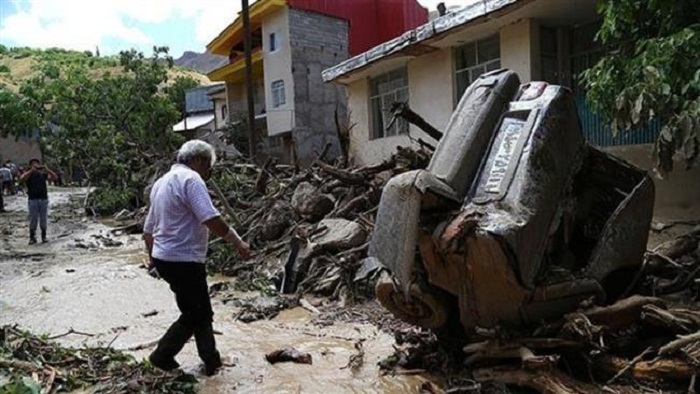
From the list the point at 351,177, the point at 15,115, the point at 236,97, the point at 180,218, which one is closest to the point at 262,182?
the point at 351,177

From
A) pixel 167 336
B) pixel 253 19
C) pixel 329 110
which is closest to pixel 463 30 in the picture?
pixel 167 336

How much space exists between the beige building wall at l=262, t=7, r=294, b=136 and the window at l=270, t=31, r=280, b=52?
81 millimetres

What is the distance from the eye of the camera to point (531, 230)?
345 centimetres

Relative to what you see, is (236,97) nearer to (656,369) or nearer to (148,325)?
(148,325)

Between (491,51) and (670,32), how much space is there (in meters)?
5.23

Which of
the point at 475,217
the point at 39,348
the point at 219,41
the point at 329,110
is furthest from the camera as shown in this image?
the point at 219,41

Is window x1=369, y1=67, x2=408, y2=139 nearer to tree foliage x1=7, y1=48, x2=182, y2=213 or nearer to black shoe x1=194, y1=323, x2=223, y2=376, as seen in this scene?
tree foliage x1=7, y1=48, x2=182, y2=213

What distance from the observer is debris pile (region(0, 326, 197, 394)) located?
3686mm

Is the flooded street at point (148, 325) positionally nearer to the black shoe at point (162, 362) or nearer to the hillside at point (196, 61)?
the black shoe at point (162, 362)

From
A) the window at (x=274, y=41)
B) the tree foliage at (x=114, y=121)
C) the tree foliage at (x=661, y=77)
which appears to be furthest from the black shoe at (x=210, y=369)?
the window at (x=274, y=41)

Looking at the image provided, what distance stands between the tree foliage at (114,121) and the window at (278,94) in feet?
13.4

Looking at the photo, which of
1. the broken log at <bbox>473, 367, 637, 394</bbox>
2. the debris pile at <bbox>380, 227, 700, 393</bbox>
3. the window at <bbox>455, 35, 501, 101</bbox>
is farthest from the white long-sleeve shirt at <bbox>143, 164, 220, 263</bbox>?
the window at <bbox>455, 35, 501, 101</bbox>

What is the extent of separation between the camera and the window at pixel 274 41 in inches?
825

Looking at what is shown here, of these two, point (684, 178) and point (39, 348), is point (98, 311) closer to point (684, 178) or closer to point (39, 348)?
point (39, 348)
